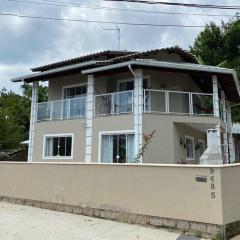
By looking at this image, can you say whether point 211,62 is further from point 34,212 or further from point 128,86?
point 34,212

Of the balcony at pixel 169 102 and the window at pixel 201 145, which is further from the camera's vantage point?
the window at pixel 201 145

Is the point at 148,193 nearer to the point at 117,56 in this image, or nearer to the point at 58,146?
the point at 58,146

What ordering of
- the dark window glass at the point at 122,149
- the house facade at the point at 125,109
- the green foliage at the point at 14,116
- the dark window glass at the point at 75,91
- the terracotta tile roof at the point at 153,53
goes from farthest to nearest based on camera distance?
the green foliage at the point at 14,116 → the dark window glass at the point at 75,91 → the terracotta tile roof at the point at 153,53 → the dark window glass at the point at 122,149 → the house facade at the point at 125,109

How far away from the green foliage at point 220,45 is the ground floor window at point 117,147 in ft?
70.6

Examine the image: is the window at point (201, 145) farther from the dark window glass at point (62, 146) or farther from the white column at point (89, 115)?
the dark window glass at point (62, 146)

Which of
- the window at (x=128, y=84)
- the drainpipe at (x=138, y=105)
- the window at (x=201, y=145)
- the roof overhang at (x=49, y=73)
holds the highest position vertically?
the roof overhang at (x=49, y=73)

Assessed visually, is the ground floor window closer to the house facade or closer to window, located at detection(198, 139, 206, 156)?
the house facade

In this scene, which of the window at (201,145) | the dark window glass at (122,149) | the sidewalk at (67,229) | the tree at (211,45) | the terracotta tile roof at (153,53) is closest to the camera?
the sidewalk at (67,229)

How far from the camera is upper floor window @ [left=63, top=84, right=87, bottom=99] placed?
68.8ft

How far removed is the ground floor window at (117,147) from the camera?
57.0 ft

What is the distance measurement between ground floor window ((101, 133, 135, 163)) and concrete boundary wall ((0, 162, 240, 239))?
494 centimetres

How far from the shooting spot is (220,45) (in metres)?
38.3

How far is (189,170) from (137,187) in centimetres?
174

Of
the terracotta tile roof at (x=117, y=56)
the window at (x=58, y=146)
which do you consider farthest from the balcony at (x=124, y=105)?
the terracotta tile roof at (x=117, y=56)
